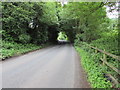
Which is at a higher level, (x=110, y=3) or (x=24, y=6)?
(x=24, y=6)

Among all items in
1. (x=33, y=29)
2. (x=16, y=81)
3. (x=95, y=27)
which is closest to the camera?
(x=16, y=81)

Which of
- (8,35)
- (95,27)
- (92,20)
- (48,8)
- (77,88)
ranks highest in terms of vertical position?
(48,8)

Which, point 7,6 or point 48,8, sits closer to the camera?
point 7,6

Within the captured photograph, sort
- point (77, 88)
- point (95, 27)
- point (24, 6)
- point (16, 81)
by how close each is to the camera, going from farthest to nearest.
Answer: point (95, 27) → point (24, 6) → point (16, 81) → point (77, 88)

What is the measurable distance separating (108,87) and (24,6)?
402 inches

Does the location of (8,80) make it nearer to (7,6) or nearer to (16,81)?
(16,81)

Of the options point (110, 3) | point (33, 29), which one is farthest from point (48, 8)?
point (110, 3)

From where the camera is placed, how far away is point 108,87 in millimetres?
2598

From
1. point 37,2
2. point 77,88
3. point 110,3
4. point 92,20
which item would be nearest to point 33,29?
point 37,2

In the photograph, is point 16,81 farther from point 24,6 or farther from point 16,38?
point 24,6

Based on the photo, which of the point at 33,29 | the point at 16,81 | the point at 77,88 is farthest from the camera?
the point at 33,29

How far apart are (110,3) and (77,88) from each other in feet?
17.4

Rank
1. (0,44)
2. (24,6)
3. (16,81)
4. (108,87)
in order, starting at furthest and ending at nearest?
(24,6) < (0,44) < (16,81) < (108,87)

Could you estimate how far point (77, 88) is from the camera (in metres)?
2.82
